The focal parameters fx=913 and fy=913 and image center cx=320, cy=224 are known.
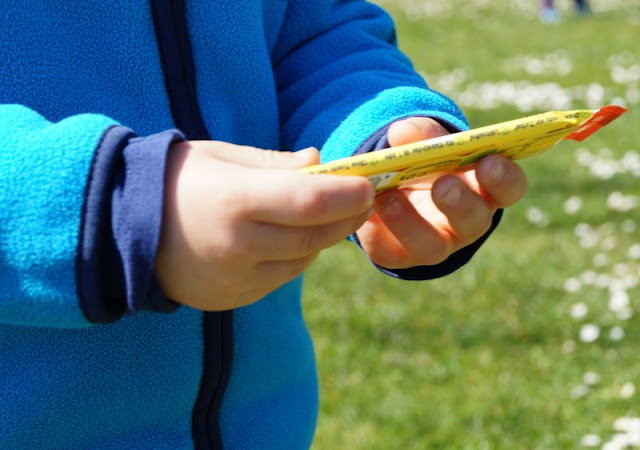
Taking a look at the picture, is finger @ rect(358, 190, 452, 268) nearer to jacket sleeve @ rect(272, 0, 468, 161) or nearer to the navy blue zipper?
jacket sleeve @ rect(272, 0, 468, 161)

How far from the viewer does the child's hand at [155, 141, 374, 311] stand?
731mm

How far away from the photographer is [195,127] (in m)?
1.04

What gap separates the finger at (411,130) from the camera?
1.00 m

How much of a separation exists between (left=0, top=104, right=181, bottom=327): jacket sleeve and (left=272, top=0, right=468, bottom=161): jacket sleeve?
0.37 metres

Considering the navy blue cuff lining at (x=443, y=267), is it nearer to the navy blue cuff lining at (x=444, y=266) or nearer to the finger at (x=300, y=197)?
the navy blue cuff lining at (x=444, y=266)

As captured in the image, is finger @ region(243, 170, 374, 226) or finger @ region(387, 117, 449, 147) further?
finger @ region(387, 117, 449, 147)

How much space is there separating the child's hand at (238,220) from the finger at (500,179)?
0.19 meters

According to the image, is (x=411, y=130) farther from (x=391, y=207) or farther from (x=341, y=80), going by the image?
(x=341, y=80)

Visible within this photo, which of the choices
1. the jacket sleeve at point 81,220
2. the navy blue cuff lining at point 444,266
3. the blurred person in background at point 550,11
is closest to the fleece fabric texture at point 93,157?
the jacket sleeve at point 81,220

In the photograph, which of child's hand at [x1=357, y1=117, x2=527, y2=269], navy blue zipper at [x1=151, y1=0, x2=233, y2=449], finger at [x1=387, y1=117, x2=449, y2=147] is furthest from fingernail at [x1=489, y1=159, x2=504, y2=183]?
navy blue zipper at [x1=151, y1=0, x2=233, y2=449]

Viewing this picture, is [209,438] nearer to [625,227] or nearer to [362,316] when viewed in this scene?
[362,316]

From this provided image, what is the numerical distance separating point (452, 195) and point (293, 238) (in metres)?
0.26

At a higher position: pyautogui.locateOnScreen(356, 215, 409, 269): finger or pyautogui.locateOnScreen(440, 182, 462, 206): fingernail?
pyautogui.locateOnScreen(440, 182, 462, 206): fingernail

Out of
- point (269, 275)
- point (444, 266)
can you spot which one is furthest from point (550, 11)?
point (269, 275)
